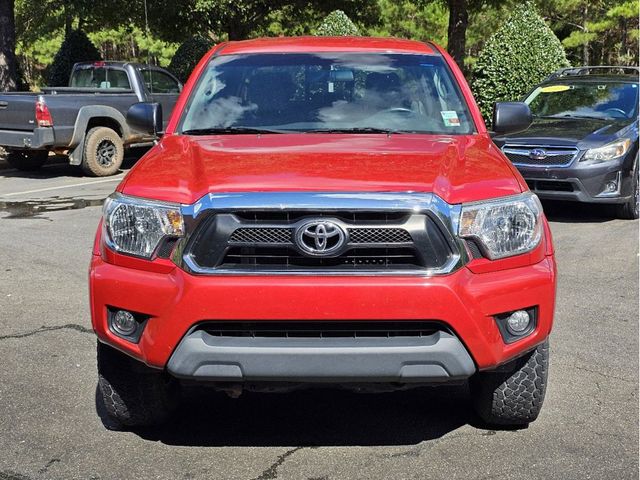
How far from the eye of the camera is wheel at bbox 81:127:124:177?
47.0 feet

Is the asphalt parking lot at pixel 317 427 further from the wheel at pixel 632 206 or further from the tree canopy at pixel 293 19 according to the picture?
the tree canopy at pixel 293 19

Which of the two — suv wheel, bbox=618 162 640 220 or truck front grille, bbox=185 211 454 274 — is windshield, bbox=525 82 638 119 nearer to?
suv wheel, bbox=618 162 640 220

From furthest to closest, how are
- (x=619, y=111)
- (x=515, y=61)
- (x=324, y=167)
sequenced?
(x=515, y=61)
(x=619, y=111)
(x=324, y=167)

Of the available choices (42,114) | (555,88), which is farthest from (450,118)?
(42,114)

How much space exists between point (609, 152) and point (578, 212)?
124cm

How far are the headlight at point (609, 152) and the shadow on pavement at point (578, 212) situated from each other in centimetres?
81

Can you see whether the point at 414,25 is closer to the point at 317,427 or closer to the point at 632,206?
the point at 632,206

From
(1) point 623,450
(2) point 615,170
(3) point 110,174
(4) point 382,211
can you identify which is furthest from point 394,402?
(3) point 110,174

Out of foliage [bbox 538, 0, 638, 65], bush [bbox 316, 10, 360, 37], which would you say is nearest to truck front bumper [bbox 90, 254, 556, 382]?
bush [bbox 316, 10, 360, 37]

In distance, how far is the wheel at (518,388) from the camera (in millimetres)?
3961

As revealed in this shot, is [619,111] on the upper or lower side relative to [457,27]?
lower

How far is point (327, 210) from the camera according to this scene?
3463 millimetres

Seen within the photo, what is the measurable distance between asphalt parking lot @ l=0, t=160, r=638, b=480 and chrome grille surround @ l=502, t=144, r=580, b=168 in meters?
3.82

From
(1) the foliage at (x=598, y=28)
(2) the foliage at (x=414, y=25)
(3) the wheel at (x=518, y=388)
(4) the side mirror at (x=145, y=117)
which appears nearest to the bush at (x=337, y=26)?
(1) the foliage at (x=598, y=28)
